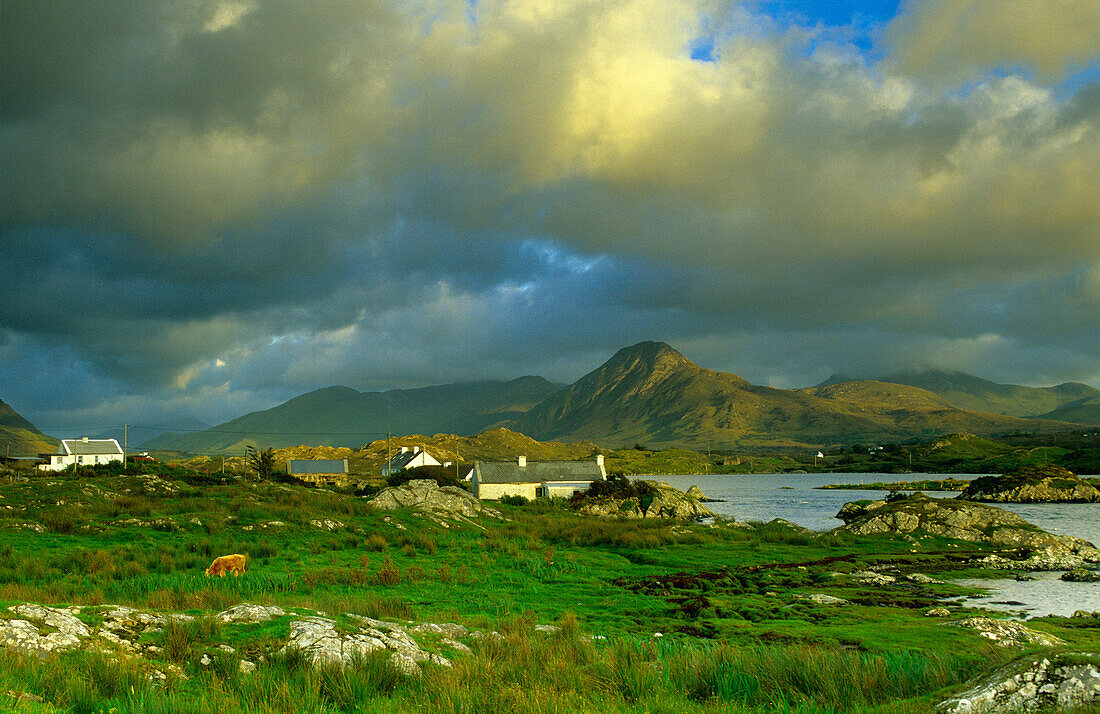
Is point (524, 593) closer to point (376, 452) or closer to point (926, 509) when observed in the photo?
point (926, 509)

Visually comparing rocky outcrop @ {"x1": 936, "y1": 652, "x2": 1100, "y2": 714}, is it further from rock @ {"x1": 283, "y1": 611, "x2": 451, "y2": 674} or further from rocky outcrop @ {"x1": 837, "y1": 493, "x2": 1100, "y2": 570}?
rocky outcrop @ {"x1": 837, "y1": 493, "x2": 1100, "y2": 570}

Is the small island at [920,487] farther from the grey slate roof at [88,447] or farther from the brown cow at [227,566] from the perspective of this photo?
the grey slate roof at [88,447]

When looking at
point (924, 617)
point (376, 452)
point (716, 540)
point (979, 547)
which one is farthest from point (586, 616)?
point (376, 452)

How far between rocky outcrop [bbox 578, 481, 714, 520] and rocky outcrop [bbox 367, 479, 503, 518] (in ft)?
56.8

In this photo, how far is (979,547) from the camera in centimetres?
4062

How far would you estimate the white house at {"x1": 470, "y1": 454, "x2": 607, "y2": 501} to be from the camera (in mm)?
86250

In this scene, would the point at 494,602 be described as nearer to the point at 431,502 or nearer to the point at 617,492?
the point at 431,502

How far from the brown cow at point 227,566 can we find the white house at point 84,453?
92542mm

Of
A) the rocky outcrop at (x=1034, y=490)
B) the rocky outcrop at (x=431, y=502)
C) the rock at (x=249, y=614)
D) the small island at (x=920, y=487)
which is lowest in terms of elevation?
the small island at (x=920, y=487)

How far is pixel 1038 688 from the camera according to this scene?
684 cm

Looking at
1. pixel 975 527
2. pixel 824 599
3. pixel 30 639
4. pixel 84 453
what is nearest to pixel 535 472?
pixel 975 527

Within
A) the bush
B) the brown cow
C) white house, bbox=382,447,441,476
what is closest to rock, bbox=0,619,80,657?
the brown cow

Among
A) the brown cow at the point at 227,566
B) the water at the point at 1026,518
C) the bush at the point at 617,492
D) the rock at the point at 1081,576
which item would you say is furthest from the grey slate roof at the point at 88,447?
the rock at the point at 1081,576

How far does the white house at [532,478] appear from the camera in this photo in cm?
8625
